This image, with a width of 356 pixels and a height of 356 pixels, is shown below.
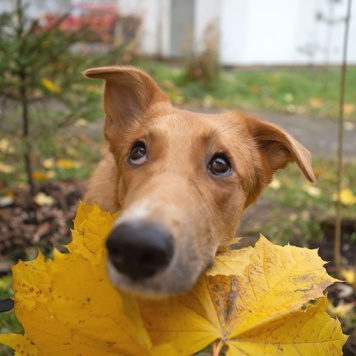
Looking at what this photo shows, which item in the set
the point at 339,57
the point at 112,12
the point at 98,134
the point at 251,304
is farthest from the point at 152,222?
the point at 339,57

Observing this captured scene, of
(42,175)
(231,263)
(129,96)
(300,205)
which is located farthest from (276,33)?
(231,263)

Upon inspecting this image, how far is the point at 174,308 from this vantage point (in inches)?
59.0

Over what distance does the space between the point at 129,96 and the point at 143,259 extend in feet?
6.42

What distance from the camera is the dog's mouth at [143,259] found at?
1321 mm

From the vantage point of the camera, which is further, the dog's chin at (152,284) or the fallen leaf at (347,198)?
the fallen leaf at (347,198)

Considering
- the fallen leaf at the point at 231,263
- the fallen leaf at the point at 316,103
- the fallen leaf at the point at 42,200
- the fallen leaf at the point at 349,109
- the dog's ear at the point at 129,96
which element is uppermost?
the dog's ear at the point at 129,96

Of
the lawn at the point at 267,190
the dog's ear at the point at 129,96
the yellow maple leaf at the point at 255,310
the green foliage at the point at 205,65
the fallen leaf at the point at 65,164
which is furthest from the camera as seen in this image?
the green foliage at the point at 205,65

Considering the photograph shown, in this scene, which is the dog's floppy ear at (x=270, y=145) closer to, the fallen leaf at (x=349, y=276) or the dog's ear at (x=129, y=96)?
the dog's ear at (x=129, y=96)

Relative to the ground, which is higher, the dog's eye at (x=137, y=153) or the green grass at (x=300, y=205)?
the dog's eye at (x=137, y=153)

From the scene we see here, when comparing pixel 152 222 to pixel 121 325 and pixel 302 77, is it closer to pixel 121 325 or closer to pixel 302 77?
pixel 121 325

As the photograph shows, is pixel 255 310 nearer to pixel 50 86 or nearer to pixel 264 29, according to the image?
pixel 50 86

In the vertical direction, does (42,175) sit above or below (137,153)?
below

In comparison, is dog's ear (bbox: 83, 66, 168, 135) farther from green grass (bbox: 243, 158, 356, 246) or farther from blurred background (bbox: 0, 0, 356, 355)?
green grass (bbox: 243, 158, 356, 246)

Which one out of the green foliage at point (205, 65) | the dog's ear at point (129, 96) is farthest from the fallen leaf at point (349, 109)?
the dog's ear at point (129, 96)
